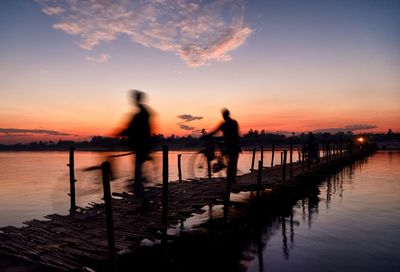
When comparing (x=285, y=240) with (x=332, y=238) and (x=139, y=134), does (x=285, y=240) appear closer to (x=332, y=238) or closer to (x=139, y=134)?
(x=332, y=238)

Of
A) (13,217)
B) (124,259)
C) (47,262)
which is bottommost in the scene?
(13,217)

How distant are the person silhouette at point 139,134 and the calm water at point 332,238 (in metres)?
4.41

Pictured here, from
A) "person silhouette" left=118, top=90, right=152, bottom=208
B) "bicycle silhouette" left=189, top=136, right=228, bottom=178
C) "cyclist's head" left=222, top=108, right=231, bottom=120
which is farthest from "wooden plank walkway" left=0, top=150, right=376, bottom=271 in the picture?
"cyclist's head" left=222, top=108, right=231, bottom=120

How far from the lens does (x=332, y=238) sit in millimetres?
12508

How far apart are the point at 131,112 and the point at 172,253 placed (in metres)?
4.87

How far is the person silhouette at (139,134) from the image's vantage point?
845cm

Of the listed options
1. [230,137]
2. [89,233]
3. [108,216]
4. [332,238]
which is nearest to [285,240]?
[332,238]

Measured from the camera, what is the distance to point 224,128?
12977mm

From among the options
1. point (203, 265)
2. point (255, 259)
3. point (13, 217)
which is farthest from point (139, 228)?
point (13, 217)

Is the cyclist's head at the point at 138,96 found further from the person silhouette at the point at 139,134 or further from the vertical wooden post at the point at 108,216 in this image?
the vertical wooden post at the point at 108,216

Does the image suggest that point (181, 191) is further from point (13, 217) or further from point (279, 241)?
point (13, 217)

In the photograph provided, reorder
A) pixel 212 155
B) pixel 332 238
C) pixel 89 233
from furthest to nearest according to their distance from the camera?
pixel 212 155 < pixel 332 238 < pixel 89 233

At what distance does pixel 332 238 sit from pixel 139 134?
879 cm

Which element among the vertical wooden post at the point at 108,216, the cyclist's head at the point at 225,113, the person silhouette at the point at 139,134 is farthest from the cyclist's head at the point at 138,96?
the cyclist's head at the point at 225,113
